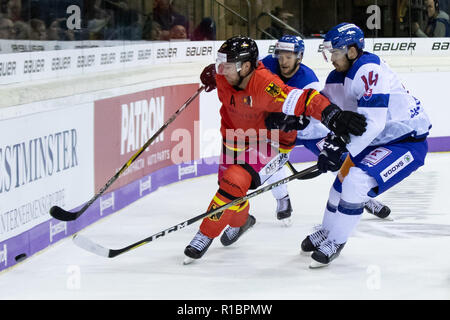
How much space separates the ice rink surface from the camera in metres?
3.99

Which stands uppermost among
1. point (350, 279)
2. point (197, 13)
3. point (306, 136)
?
point (197, 13)

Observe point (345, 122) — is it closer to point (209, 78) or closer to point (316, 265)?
point (316, 265)

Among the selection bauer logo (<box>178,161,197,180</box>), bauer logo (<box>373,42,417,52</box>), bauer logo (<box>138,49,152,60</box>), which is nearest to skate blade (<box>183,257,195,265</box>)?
bauer logo (<box>138,49,152,60</box>)

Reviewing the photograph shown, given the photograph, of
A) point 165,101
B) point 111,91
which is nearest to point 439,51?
point 165,101

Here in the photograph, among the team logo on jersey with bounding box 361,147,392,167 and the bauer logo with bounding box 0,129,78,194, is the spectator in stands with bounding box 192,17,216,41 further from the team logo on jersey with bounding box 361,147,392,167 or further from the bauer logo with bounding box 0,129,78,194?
the team logo on jersey with bounding box 361,147,392,167

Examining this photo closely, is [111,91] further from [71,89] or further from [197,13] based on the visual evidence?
[197,13]

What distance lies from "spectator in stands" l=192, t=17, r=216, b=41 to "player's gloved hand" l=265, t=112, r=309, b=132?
9.72ft

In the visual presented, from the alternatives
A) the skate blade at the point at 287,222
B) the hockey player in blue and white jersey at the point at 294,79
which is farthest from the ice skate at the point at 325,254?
the skate blade at the point at 287,222

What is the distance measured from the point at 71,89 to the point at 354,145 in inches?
69.0

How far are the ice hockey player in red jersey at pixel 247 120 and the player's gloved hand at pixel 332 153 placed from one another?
17cm

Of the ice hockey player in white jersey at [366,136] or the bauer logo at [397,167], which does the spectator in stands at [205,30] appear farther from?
the bauer logo at [397,167]

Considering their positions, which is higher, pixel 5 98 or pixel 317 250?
pixel 5 98

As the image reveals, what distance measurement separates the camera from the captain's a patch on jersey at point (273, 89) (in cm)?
440
